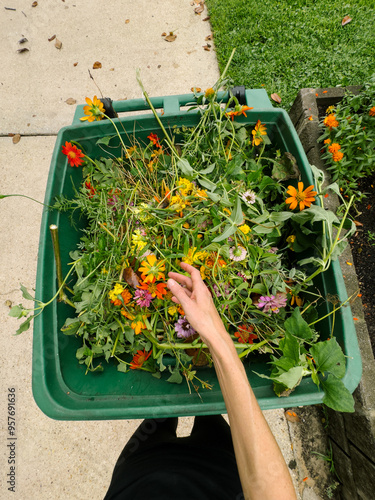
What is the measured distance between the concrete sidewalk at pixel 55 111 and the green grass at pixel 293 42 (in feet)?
0.63

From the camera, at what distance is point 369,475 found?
1.25 m

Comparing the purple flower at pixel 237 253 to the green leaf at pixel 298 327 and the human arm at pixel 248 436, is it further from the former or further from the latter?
the human arm at pixel 248 436

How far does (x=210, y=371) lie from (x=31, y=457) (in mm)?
1141

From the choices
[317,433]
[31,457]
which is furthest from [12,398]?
[317,433]

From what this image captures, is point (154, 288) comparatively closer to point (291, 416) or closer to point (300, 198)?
point (300, 198)

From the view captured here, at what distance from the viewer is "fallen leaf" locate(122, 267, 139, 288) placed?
103 centimetres

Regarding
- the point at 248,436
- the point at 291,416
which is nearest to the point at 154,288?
the point at 248,436

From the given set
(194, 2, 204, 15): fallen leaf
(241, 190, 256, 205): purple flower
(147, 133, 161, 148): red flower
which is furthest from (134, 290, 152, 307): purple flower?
(194, 2, 204, 15): fallen leaf

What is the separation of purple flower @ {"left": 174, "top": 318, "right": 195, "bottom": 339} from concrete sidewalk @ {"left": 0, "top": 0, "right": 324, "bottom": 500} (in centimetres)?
81

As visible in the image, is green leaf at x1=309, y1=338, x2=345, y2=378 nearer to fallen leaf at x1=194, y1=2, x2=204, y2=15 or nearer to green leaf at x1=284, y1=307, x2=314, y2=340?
green leaf at x1=284, y1=307, x2=314, y2=340

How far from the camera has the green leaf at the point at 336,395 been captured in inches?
29.6

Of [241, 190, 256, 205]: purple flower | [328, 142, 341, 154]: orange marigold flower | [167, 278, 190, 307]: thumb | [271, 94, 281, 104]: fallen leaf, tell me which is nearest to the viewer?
[167, 278, 190, 307]: thumb

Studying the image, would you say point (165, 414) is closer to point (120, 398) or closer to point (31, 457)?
point (120, 398)

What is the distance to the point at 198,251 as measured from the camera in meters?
0.96
